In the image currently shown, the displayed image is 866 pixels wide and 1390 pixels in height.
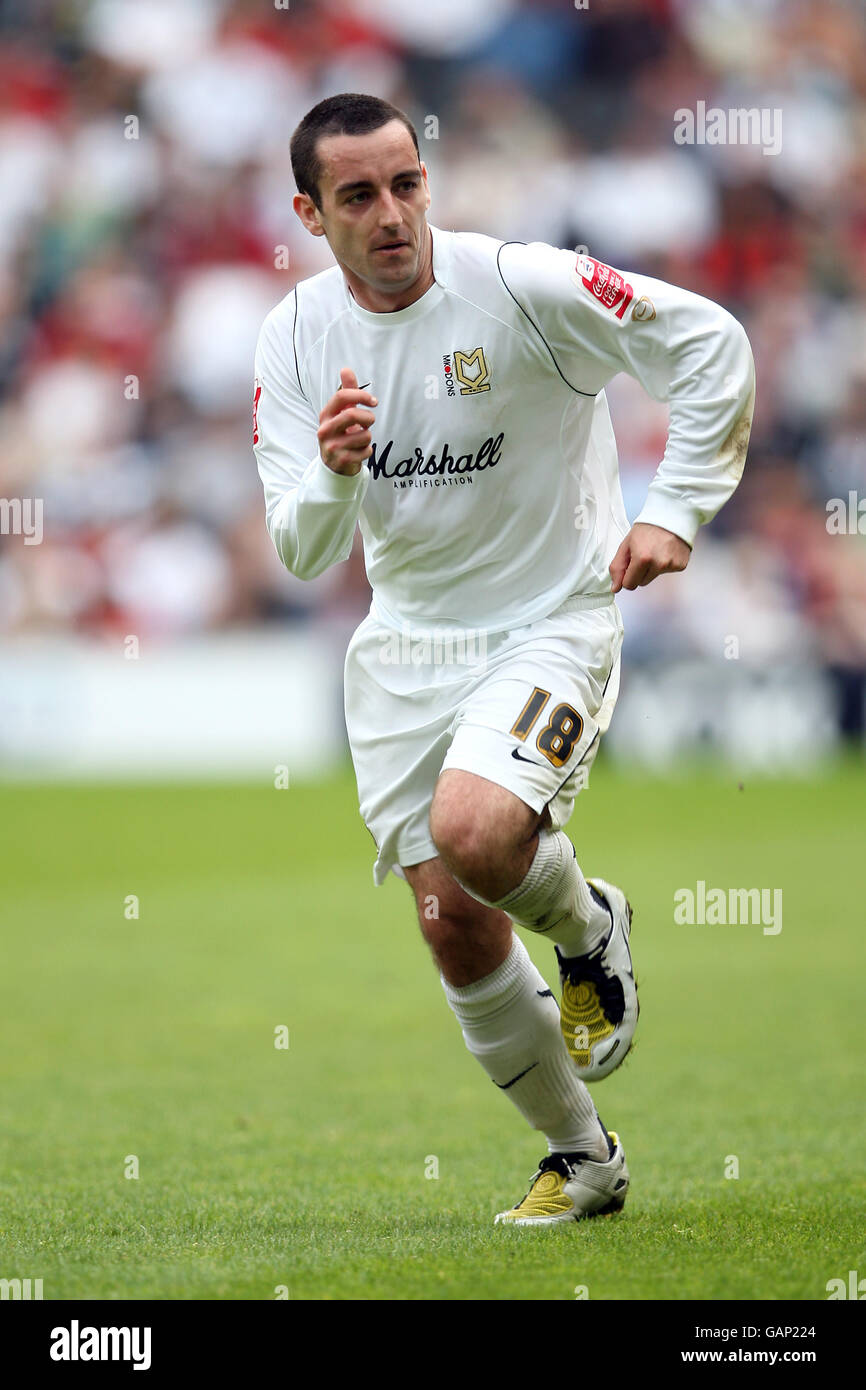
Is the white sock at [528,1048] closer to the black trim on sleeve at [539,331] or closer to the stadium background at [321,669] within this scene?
the stadium background at [321,669]

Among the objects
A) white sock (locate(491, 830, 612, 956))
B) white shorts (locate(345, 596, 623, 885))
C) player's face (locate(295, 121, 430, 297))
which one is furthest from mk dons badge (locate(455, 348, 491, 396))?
white sock (locate(491, 830, 612, 956))

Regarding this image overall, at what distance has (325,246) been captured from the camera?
19.0 metres

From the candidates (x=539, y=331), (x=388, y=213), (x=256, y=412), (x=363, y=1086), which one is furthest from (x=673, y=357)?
(x=363, y=1086)

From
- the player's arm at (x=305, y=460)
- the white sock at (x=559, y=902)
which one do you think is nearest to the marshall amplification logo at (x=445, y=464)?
the player's arm at (x=305, y=460)

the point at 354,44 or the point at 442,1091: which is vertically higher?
the point at 354,44

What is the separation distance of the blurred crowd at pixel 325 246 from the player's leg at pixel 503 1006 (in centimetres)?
1232

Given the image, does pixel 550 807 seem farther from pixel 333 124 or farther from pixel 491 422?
pixel 333 124

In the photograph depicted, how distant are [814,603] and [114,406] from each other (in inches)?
300

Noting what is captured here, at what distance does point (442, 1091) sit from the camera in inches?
266

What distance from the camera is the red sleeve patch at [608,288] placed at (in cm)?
446

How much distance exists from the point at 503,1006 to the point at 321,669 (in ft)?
40.5
